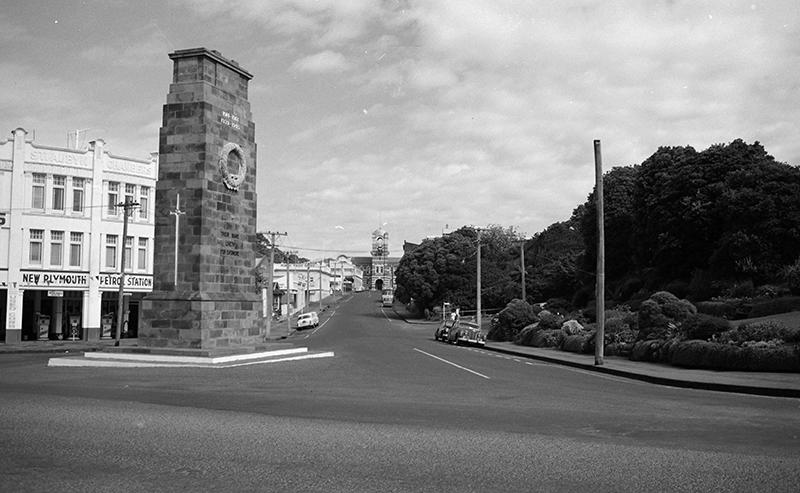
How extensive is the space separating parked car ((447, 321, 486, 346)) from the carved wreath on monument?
22027mm

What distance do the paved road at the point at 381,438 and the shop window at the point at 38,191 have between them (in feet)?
103

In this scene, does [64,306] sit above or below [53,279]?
below

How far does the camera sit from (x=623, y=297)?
52.4 meters

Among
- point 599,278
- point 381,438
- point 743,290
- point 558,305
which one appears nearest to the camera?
point 381,438

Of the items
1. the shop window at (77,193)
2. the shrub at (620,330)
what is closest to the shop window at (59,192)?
the shop window at (77,193)

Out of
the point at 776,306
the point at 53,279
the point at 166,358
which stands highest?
the point at 53,279

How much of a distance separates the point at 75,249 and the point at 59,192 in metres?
3.72

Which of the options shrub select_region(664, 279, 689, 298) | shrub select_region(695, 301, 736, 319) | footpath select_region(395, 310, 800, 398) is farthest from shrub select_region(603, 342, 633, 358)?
shrub select_region(664, 279, 689, 298)

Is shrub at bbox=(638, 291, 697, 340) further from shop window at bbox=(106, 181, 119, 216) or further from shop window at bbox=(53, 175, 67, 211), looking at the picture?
shop window at bbox=(53, 175, 67, 211)

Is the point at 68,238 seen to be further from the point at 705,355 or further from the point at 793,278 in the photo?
the point at 793,278

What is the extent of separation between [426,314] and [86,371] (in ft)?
249

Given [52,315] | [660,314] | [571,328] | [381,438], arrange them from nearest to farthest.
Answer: [381,438]
[660,314]
[571,328]
[52,315]

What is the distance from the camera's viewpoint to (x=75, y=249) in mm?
44562

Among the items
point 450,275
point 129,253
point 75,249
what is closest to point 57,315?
point 75,249
